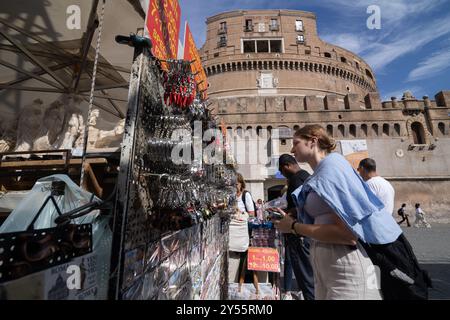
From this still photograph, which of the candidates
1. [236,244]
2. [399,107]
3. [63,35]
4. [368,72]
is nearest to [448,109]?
[399,107]

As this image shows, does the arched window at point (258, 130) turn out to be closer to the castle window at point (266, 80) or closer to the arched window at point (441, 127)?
the castle window at point (266, 80)

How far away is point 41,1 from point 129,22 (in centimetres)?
102

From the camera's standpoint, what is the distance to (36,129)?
2.91m

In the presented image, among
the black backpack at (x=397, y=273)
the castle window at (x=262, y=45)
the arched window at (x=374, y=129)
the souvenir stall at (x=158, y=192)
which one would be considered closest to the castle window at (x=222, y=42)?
the castle window at (x=262, y=45)

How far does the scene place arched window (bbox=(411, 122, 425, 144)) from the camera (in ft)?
75.8

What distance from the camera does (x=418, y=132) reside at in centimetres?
2356

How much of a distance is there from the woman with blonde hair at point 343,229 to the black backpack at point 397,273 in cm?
6

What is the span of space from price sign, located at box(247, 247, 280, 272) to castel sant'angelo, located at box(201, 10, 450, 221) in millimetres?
12139

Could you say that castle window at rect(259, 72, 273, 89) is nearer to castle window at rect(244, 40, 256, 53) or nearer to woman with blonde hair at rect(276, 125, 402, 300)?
castle window at rect(244, 40, 256, 53)

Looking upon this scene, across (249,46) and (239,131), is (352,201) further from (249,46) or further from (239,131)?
(249,46)

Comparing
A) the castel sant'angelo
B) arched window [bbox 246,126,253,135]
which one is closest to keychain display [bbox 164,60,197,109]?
the castel sant'angelo

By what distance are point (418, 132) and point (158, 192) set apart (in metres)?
30.7

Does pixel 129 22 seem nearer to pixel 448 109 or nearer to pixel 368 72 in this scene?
pixel 448 109
